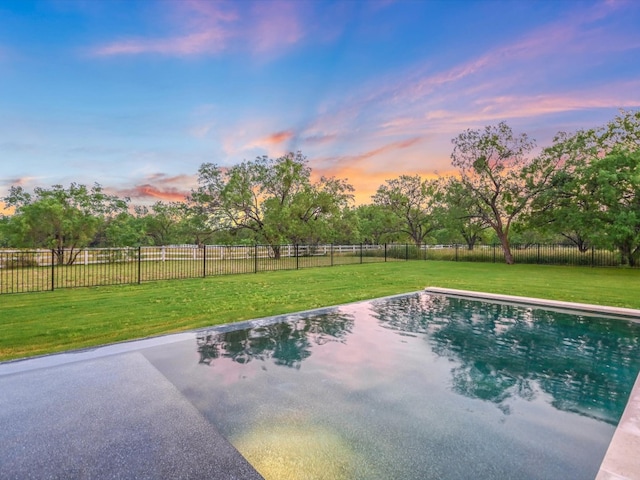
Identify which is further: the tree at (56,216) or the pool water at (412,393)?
the tree at (56,216)

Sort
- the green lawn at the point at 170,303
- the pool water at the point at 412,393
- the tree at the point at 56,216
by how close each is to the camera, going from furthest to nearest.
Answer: the tree at the point at 56,216
the green lawn at the point at 170,303
the pool water at the point at 412,393

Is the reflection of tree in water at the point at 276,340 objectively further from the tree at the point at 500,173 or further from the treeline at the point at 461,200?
the tree at the point at 500,173

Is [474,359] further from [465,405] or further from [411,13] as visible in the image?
[411,13]

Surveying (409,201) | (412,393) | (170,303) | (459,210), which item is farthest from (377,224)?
(412,393)

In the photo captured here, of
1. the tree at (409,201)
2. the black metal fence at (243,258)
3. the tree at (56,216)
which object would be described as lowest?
the black metal fence at (243,258)

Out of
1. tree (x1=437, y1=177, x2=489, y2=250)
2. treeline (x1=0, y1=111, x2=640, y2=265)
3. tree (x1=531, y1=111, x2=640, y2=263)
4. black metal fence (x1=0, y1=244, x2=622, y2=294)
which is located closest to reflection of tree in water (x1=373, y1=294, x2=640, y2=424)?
black metal fence (x1=0, y1=244, x2=622, y2=294)

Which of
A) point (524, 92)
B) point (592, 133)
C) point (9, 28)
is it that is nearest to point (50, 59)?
point (9, 28)

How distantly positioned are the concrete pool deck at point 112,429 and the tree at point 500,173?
60.2 feet

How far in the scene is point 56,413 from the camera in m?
2.49

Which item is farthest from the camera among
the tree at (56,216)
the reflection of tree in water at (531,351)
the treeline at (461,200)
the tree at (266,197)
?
the tree at (266,197)

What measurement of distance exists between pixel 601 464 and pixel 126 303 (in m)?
7.76

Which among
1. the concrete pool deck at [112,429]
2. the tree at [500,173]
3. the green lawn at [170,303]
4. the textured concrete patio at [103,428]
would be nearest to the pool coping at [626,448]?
the concrete pool deck at [112,429]

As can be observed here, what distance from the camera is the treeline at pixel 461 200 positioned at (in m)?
15.4

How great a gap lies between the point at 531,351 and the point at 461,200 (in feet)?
58.9
